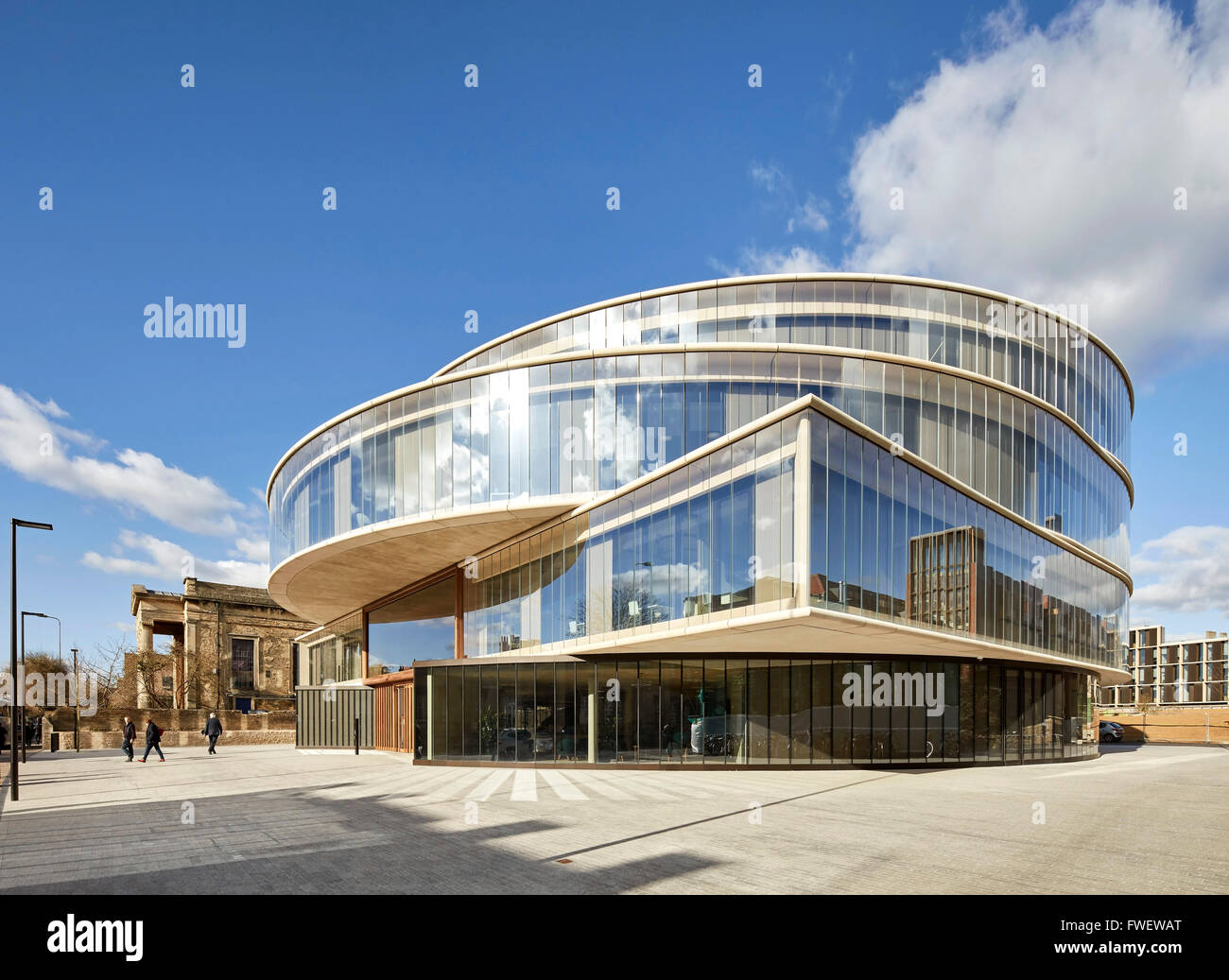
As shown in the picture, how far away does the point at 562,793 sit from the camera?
19.4 m

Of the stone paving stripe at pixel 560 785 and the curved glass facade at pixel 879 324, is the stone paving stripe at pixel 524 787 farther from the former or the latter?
the curved glass facade at pixel 879 324

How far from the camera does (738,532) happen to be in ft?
74.2

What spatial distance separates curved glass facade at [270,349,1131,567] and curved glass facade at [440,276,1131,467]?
3.62 metres

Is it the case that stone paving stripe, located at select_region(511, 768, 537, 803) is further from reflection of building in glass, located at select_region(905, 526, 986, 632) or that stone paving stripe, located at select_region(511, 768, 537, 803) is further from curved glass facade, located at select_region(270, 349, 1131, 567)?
reflection of building in glass, located at select_region(905, 526, 986, 632)

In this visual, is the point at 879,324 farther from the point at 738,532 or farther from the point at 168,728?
the point at 168,728

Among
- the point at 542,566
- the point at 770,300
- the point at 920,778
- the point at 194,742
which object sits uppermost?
the point at 770,300

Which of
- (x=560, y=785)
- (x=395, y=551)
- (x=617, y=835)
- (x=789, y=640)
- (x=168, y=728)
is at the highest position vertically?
(x=395, y=551)

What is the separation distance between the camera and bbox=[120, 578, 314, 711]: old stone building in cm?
7050

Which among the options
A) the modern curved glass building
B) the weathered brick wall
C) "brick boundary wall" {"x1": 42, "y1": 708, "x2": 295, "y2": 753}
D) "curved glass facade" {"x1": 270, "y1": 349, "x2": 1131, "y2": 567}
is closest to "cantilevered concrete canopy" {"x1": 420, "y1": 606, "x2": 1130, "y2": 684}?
the modern curved glass building

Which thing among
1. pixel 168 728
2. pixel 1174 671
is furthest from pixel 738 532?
pixel 1174 671

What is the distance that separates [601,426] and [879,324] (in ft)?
52.1
